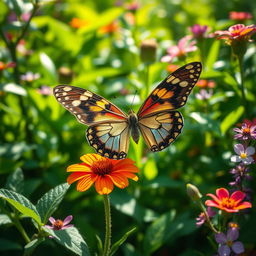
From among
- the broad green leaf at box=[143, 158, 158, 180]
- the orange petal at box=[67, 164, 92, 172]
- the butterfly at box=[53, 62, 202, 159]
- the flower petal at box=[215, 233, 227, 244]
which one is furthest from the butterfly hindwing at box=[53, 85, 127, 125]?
the flower petal at box=[215, 233, 227, 244]

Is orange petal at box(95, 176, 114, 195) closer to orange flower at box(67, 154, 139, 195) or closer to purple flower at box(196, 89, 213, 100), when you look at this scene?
orange flower at box(67, 154, 139, 195)

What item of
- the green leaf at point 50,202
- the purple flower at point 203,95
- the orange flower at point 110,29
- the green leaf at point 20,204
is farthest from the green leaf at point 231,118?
the orange flower at point 110,29

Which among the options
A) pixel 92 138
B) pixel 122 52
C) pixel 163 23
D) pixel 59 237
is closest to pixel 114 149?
pixel 92 138

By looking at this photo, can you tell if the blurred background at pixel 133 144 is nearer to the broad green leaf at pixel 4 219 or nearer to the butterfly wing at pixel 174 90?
the butterfly wing at pixel 174 90

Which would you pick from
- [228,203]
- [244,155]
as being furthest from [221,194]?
[244,155]

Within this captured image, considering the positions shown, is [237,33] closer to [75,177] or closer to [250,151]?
[250,151]

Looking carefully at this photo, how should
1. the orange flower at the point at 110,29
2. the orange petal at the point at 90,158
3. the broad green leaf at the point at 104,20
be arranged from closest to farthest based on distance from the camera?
the orange petal at the point at 90,158
the broad green leaf at the point at 104,20
the orange flower at the point at 110,29
